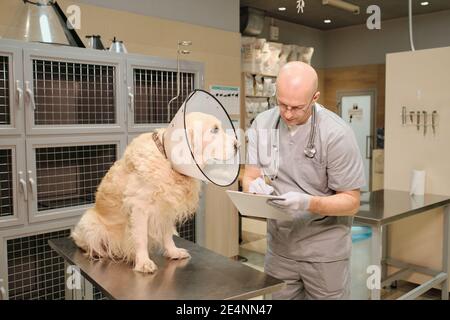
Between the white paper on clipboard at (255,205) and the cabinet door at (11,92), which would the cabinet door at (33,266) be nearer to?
the cabinet door at (11,92)

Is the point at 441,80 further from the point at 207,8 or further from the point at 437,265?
the point at 207,8

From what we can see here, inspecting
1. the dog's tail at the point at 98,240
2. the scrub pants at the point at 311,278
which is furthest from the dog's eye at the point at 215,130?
the scrub pants at the point at 311,278

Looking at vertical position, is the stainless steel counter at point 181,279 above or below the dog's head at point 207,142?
below

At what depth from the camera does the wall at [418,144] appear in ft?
11.2

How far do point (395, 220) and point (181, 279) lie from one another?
6.18 ft

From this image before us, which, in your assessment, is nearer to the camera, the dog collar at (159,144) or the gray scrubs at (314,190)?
the dog collar at (159,144)

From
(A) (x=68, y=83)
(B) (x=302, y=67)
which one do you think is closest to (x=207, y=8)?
(A) (x=68, y=83)

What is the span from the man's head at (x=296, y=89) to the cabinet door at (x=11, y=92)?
1490 mm

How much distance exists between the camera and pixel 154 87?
3.08m

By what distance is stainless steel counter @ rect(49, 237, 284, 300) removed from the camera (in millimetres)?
1431

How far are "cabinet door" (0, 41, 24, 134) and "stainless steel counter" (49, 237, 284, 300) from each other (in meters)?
0.92

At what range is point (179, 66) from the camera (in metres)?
3.05

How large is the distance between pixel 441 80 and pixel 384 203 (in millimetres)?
1129

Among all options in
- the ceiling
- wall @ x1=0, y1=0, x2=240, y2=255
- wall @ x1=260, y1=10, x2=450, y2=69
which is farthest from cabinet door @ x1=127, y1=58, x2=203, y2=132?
wall @ x1=260, y1=10, x2=450, y2=69
